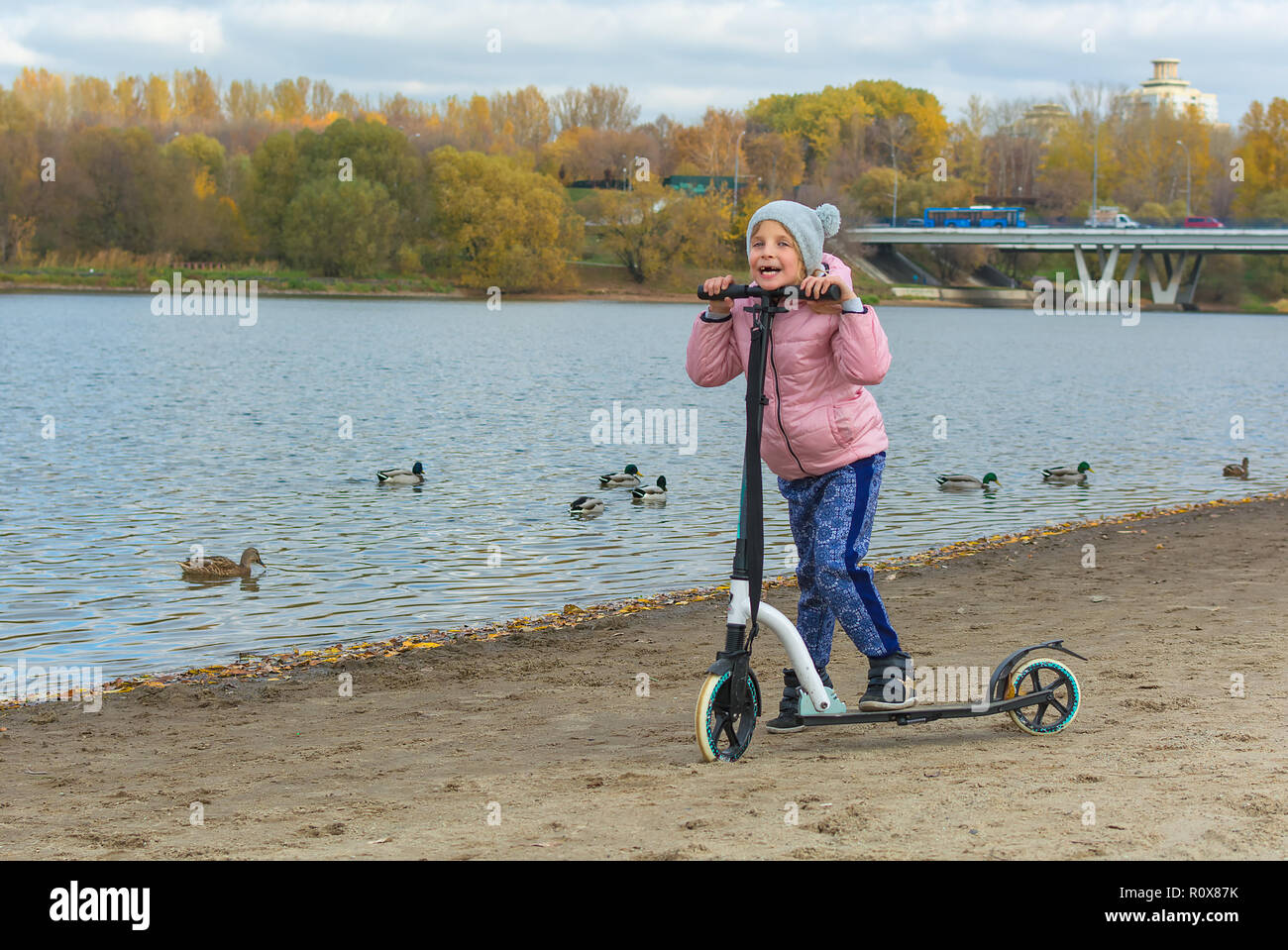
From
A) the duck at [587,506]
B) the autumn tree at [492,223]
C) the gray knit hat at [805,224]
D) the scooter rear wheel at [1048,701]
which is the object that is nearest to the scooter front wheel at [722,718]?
the scooter rear wheel at [1048,701]

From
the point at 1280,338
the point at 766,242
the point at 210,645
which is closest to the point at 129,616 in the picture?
the point at 210,645

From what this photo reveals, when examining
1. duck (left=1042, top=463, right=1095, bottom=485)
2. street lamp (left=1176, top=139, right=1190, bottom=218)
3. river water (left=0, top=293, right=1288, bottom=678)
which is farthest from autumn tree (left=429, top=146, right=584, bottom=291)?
duck (left=1042, top=463, right=1095, bottom=485)

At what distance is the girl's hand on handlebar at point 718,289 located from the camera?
221 inches

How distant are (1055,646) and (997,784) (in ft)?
4.10

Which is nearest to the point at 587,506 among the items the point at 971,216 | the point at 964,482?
the point at 964,482

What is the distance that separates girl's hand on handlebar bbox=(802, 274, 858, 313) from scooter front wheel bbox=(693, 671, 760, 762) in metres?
1.59

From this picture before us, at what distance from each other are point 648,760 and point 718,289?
83.5 inches

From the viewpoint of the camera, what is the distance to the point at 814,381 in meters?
5.67

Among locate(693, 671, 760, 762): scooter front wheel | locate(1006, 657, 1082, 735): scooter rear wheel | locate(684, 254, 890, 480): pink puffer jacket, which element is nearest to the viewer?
locate(684, 254, 890, 480): pink puffer jacket

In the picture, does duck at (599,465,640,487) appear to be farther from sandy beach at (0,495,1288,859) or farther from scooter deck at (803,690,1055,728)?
scooter deck at (803,690,1055,728)

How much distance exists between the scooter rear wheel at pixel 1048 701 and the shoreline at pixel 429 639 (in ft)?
15.9

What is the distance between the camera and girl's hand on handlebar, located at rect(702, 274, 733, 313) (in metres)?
5.62
